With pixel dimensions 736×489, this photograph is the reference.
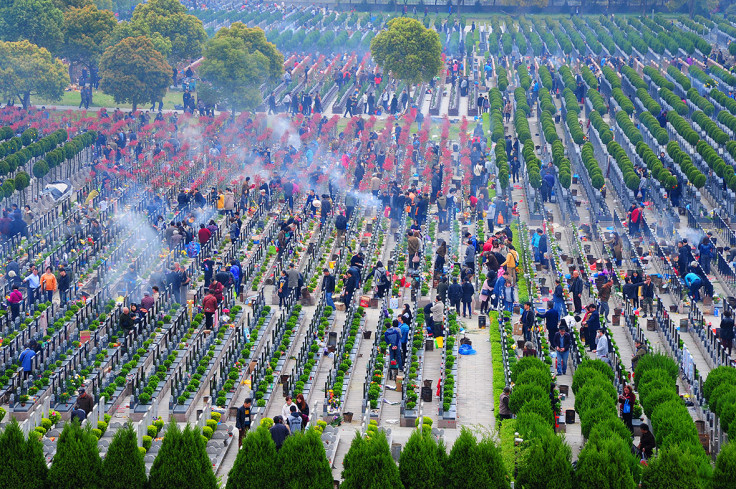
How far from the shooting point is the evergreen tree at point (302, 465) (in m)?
22.1

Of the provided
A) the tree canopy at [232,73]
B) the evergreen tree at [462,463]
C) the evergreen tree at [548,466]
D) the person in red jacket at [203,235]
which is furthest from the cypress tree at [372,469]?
the tree canopy at [232,73]

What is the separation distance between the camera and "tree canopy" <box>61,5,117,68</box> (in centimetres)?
7394

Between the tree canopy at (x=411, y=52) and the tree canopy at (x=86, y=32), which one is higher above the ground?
the tree canopy at (x=86, y=32)

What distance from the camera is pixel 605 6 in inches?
4611

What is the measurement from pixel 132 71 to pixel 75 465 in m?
47.8

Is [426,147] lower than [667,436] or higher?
higher

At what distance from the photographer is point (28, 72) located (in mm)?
67250

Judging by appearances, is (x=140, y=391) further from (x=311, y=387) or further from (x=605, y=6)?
(x=605, y=6)

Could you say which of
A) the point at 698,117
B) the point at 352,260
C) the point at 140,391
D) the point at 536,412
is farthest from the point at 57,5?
the point at 536,412

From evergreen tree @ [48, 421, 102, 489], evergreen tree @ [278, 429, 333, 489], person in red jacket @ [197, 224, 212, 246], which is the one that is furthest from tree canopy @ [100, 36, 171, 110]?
evergreen tree @ [278, 429, 333, 489]

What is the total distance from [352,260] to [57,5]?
4594 cm

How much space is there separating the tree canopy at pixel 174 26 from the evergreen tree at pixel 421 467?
56.4 metres

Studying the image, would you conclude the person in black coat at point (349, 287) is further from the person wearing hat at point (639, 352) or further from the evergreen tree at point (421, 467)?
the evergreen tree at point (421, 467)

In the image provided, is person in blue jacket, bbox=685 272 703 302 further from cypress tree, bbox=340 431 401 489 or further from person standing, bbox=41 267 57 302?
person standing, bbox=41 267 57 302
